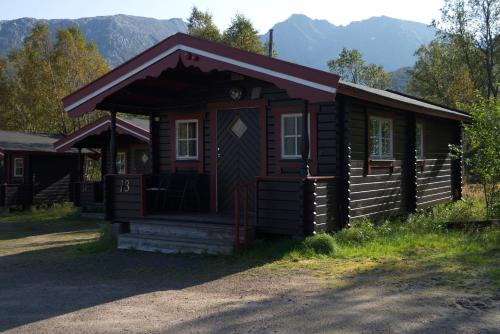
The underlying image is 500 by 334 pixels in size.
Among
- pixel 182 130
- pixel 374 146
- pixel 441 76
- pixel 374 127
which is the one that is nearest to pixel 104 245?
pixel 182 130

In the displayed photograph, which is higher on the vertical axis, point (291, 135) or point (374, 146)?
point (291, 135)

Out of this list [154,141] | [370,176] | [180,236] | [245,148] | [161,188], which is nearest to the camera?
[180,236]

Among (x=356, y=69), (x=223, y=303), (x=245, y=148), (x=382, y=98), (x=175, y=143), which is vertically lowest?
(x=223, y=303)

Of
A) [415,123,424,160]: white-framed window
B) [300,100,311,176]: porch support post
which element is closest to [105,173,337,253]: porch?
[300,100,311,176]: porch support post

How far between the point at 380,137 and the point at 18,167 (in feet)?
52.2

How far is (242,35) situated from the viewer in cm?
3225

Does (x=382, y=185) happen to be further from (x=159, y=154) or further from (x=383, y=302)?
(x=383, y=302)

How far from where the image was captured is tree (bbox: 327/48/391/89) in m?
47.9

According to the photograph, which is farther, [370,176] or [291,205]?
[370,176]

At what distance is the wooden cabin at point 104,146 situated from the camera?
1795cm

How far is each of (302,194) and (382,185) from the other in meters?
3.38

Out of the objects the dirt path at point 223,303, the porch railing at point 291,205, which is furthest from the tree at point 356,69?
the dirt path at point 223,303

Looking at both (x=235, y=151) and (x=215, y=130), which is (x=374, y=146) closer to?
(x=235, y=151)

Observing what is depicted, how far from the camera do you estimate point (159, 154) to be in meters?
12.4
